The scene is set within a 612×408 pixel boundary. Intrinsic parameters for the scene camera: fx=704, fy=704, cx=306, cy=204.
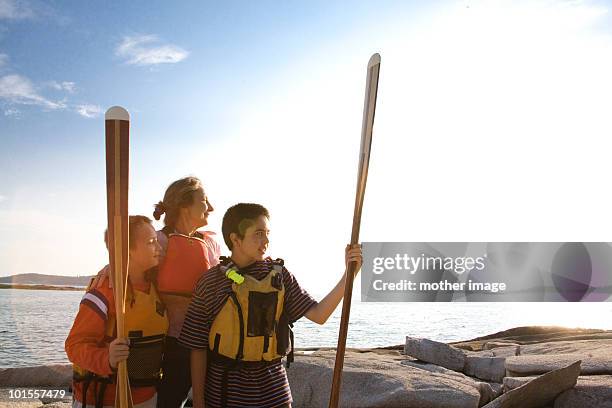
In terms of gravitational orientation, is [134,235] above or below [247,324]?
above

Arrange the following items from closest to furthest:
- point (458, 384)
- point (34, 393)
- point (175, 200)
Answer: point (175, 200) → point (458, 384) → point (34, 393)

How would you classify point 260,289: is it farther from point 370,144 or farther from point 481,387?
point 481,387

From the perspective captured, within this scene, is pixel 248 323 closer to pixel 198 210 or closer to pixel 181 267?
pixel 181 267

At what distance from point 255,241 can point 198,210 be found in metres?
0.50

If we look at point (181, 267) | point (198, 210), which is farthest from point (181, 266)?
point (198, 210)

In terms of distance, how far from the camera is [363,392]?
6.04m

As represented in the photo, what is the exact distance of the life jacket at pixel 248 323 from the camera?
2902 mm

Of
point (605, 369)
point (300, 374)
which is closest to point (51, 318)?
point (300, 374)

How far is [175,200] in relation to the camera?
11.1 ft

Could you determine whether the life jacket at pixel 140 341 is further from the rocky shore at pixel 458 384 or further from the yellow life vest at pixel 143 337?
the rocky shore at pixel 458 384

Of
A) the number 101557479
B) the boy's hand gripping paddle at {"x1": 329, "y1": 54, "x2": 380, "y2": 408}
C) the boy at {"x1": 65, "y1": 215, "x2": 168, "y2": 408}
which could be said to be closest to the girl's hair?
the boy at {"x1": 65, "y1": 215, "x2": 168, "y2": 408}

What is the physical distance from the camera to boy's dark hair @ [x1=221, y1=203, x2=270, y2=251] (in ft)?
9.92

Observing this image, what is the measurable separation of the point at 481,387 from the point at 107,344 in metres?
4.32

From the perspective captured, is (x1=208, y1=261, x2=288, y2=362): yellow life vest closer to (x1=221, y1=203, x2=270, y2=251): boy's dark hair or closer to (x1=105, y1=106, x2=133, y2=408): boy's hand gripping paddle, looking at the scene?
(x1=221, y1=203, x2=270, y2=251): boy's dark hair
